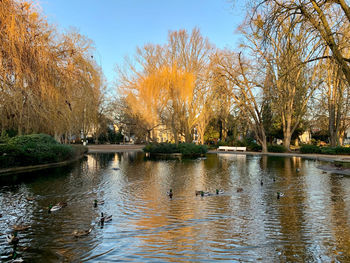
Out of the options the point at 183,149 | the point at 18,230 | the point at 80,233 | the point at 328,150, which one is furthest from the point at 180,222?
the point at 328,150

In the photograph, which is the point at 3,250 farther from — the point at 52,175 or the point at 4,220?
the point at 52,175

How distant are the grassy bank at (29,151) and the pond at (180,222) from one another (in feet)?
11.2

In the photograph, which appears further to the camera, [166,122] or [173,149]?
[166,122]

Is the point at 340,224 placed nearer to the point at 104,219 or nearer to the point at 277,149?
the point at 104,219

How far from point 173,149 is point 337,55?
2056 centimetres

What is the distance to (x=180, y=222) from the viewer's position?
7.10 meters

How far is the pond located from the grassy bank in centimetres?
342

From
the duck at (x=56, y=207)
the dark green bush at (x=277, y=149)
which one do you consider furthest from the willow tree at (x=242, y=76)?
the duck at (x=56, y=207)

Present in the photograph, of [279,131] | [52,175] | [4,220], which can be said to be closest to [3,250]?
[4,220]

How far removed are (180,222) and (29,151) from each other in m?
→ 12.7

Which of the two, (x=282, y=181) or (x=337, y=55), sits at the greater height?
(x=337, y=55)

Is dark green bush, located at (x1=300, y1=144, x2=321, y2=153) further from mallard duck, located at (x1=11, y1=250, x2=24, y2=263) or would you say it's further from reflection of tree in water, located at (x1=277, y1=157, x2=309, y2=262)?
mallard duck, located at (x1=11, y1=250, x2=24, y2=263)

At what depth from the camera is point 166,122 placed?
111 ft

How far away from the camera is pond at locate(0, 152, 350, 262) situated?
527 cm
